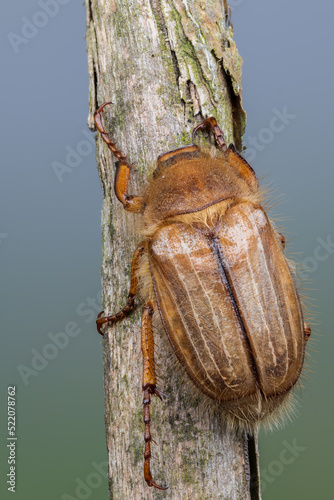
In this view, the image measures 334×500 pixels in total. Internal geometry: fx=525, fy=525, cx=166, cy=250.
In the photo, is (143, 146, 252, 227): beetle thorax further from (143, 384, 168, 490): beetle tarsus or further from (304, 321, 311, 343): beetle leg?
(143, 384, 168, 490): beetle tarsus

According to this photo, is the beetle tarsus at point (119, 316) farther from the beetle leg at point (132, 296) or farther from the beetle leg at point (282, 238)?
the beetle leg at point (282, 238)

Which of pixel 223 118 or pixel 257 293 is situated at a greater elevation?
pixel 223 118

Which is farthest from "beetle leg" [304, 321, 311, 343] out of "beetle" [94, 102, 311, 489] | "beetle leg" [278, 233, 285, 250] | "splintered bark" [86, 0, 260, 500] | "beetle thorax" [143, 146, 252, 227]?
"beetle thorax" [143, 146, 252, 227]

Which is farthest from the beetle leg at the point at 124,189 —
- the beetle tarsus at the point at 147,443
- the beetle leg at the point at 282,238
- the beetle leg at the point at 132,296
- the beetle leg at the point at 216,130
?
the beetle tarsus at the point at 147,443

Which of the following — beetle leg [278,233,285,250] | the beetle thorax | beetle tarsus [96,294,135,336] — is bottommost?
beetle tarsus [96,294,135,336]

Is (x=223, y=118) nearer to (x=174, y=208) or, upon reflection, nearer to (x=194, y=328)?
(x=174, y=208)

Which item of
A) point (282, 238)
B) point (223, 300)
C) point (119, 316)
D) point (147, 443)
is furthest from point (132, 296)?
point (282, 238)

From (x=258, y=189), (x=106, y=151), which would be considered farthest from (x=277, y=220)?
(x=106, y=151)

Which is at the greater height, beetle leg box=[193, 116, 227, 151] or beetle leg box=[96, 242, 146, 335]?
beetle leg box=[193, 116, 227, 151]
